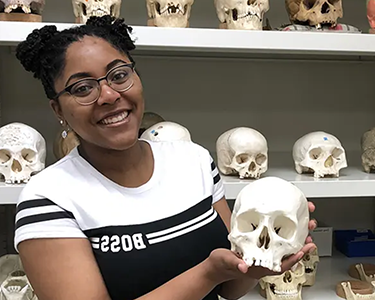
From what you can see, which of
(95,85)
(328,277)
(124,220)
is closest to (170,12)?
(95,85)

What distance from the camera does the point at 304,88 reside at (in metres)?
1.78

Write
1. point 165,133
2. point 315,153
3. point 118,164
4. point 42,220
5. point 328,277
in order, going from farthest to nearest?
point 328,277 < point 315,153 < point 165,133 < point 118,164 < point 42,220

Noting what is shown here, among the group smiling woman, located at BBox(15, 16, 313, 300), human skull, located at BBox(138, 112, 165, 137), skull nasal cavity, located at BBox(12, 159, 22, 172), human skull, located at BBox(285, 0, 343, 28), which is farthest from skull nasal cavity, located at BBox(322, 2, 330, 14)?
skull nasal cavity, located at BBox(12, 159, 22, 172)

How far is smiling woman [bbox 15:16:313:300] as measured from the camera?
76 centimetres

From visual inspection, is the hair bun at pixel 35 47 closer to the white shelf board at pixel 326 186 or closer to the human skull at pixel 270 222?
the human skull at pixel 270 222

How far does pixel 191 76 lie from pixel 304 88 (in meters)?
0.40

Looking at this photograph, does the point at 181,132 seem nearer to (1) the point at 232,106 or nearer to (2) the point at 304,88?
(1) the point at 232,106

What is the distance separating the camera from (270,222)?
2.61 ft

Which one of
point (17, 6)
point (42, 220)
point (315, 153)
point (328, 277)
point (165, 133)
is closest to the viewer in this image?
point (42, 220)

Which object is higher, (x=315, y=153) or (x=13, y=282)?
(x=315, y=153)

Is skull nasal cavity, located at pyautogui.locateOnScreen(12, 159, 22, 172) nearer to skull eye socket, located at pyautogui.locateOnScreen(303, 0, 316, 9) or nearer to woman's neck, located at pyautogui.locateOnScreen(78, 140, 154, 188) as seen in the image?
woman's neck, located at pyautogui.locateOnScreen(78, 140, 154, 188)

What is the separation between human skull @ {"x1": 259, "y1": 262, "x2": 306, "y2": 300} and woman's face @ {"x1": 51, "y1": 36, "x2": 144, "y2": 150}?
75cm

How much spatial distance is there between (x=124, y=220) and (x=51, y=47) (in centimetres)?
31

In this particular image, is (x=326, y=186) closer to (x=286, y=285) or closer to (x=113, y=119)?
(x=286, y=285)
